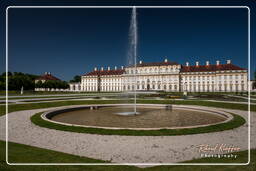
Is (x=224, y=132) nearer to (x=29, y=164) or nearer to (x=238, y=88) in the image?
(x=29, y=164)

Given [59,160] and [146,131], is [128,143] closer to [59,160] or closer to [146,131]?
[146,131]

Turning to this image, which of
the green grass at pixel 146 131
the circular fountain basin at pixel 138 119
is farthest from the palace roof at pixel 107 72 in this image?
the green grass at pixel 146 131

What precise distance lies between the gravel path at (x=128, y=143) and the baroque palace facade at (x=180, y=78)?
155 feet

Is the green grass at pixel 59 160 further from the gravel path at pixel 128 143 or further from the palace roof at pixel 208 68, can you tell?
the palace roof at pixel 208 68

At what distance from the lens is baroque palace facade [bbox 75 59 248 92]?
59.6 m

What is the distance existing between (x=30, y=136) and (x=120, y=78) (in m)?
70.7

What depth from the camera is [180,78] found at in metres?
68.4

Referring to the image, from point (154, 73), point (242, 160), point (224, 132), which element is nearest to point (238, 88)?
point (154, 73)

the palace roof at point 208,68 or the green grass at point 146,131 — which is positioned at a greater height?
the palace roof at point 208,68

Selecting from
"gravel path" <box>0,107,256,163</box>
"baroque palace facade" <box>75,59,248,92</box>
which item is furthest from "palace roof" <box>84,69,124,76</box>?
"gravel path" <box>0,107,256,163</box>

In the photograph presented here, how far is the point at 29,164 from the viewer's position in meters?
4.12

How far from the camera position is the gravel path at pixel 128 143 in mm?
5042

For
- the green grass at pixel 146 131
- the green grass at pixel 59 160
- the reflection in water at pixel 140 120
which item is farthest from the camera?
the reflection in water at pixel 140 120

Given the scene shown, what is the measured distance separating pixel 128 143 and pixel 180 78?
66009 millimetres
